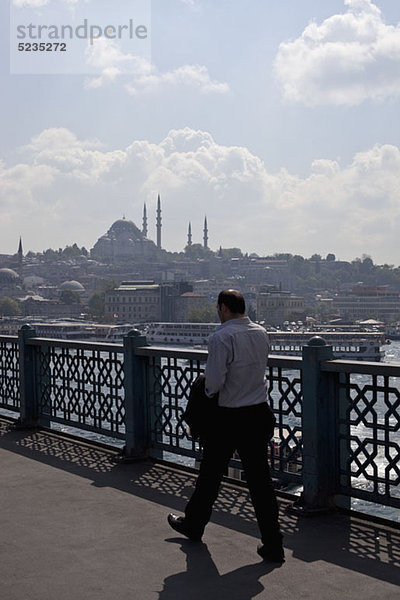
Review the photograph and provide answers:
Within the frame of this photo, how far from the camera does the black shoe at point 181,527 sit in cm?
360

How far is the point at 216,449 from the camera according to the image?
11.5ft

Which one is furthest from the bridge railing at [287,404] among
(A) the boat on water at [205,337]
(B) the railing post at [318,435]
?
(A) the boat on water at [205,337]

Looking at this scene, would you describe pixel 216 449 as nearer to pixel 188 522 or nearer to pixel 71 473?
pixel 188 522

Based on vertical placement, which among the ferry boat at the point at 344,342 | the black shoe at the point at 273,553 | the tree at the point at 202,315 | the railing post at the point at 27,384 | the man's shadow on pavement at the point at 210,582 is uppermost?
the railing post at the point at 27,384

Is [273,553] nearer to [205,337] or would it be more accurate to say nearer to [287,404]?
[287,404]

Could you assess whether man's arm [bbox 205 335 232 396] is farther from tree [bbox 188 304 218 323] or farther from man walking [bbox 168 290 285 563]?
tree [bbox 188 304 218 323]

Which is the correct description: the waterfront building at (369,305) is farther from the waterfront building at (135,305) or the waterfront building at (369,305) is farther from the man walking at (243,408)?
the man walking at (243,408)

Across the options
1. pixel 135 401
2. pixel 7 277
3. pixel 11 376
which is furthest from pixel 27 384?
pixel 7 277

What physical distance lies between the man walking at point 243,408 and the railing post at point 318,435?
64 cm

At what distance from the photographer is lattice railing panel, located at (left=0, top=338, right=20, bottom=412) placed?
285 inches

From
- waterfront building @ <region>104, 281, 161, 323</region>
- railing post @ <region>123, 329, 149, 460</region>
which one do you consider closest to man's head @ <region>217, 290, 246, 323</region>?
railing post @ <region>123, 329, 149, 460</region>

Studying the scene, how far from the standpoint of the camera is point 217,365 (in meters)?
3.34

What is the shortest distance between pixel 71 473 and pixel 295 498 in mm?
1572

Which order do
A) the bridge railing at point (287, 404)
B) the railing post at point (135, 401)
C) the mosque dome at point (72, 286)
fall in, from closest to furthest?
the bridge railing at point (287, 404) → the railing post at point (135, 401) → the mosque dome at point (72, 286)
